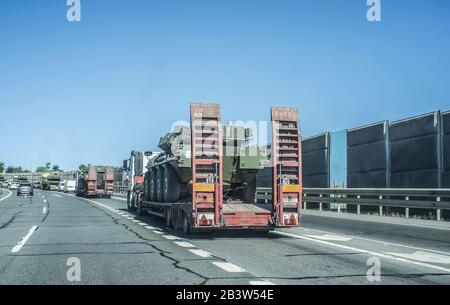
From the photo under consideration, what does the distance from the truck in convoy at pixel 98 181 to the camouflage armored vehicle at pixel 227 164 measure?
37.6m

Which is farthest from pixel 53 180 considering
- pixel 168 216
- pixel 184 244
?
pixel 184 244

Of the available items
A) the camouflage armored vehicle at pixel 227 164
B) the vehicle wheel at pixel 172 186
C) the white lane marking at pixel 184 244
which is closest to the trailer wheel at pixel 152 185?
the camouflage armored vehicle at pixel 227 164

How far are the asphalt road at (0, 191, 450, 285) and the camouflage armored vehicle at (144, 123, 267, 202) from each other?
4.52 ft

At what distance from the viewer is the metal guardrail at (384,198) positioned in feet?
59.6

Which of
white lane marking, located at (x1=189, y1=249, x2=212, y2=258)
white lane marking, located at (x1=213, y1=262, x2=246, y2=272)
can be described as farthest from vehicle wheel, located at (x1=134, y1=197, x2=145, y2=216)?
white lane marking, located at (x1=213, y1=262, x2=246, y2=272)

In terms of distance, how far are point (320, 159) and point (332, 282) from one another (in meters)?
19.5

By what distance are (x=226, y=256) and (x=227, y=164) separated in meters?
5.21

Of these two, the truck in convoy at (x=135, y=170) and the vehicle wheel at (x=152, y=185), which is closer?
the vehicle wheel at (x=152, y=185)

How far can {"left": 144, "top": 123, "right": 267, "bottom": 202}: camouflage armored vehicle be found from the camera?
1522 centimetres

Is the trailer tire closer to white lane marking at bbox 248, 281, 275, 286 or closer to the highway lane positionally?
the highway lane

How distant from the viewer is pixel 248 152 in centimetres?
1526

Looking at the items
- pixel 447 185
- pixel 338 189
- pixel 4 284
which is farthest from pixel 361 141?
pixel 4 284

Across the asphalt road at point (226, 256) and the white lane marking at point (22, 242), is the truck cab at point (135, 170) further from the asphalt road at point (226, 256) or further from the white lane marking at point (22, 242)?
the asphalt road at point (226, 256)
